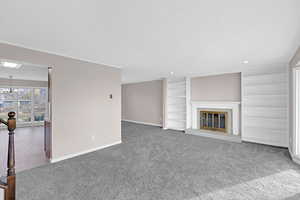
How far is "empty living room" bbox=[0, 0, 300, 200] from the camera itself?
1.64m

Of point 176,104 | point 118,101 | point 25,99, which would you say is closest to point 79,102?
point 118,101

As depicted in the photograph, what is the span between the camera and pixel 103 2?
56.4 inches

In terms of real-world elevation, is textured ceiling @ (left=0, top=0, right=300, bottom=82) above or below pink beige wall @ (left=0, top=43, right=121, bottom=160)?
above

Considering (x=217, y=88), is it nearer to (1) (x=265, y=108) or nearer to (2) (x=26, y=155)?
(1) (x=265, y=108)

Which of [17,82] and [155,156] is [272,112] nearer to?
[155,156]

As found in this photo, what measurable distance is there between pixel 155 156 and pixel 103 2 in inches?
124

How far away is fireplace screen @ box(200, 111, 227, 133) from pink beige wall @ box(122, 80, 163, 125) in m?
2.06

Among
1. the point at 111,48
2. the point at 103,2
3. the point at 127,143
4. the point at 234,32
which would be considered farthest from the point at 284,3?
the point at 127,143

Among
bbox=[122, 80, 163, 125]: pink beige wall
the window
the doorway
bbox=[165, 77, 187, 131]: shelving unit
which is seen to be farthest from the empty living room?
the window

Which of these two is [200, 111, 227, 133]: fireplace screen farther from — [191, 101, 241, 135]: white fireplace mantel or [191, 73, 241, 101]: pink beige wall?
[191, 73, 241, 101]: pink beige wall

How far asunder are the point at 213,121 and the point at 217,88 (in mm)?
1302

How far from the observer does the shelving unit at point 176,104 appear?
6.36 metres

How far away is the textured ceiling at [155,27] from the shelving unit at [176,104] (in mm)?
3389

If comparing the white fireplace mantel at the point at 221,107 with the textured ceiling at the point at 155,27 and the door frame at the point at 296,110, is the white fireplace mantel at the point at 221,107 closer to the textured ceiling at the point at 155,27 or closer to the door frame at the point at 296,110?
the door frame at the point at 296,110
